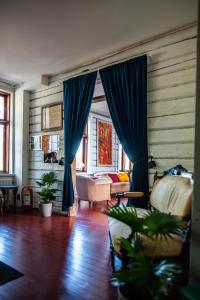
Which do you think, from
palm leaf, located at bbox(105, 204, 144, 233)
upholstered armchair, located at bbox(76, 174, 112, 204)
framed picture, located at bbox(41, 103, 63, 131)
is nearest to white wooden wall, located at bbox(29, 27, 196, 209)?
palm leaf, located at bbox(105, 204, 144, 233)

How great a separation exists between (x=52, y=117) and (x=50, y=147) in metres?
0.68

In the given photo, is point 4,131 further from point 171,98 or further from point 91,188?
point 171,98

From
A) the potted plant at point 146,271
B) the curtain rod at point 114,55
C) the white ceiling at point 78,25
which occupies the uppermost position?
the white ceiling at point 78,25

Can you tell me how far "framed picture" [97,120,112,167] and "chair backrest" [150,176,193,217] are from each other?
541 cm

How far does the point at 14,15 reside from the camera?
3.06 meters

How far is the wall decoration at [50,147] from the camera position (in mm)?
5105

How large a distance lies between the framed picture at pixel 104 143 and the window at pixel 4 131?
3.36 metres

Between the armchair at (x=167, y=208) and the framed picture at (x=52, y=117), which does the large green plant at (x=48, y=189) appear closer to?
the framed picture at (x=52, y=117)

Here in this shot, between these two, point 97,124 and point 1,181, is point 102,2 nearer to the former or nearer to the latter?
point 1,181

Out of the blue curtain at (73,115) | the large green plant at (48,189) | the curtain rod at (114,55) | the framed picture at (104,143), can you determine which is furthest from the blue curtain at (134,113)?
the framed picture at (104,143)

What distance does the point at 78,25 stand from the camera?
3.28 m

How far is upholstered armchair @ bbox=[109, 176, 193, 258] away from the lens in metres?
1.82

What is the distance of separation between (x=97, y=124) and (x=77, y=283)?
21.7ft

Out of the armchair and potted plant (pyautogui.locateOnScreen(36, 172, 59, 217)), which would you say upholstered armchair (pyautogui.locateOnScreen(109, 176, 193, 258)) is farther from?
potted plant (pyautogui.locateOnScreen(36, 172, 59, 217))
